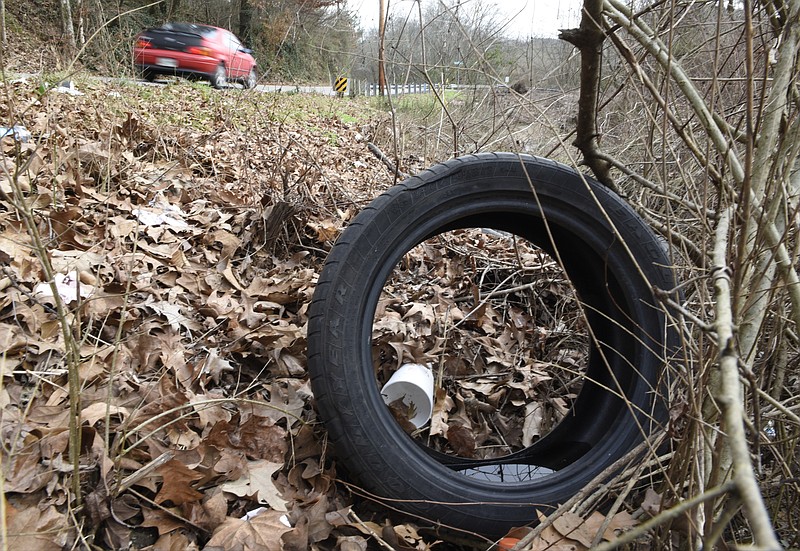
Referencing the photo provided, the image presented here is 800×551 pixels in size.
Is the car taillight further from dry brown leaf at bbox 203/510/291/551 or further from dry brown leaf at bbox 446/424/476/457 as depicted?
dry brown leaf at bbox 203/510/291/551

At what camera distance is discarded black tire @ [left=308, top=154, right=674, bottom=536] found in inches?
76.5

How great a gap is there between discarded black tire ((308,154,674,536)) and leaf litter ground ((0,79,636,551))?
199mm

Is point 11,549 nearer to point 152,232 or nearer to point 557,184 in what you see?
point 152,232

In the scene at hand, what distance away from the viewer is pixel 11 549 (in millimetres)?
1390

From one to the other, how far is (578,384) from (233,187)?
110 inches

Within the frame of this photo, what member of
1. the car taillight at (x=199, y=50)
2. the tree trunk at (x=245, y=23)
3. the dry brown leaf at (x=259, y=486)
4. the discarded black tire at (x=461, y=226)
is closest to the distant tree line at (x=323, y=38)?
the tree trunk at (x=245, y=23)

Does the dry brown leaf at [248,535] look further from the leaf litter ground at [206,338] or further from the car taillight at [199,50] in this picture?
the car taillight at [199,50]

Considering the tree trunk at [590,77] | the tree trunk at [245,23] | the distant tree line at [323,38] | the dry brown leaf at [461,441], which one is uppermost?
the tree trunk at [245,23]

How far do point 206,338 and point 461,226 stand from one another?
4.29 ft

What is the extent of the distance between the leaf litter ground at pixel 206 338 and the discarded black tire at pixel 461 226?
7.9 inches

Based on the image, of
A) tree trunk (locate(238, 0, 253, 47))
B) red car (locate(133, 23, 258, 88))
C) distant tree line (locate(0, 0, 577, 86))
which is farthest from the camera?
tree trunk (locate(238, 0, 253, 47))

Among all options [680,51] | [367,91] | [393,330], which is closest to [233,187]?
[393,330]

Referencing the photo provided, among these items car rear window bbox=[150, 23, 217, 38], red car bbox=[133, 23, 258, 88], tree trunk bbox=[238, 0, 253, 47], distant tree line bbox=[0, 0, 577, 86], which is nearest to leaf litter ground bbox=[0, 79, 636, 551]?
distant tree line bbox=[0, 0, 577, 86]

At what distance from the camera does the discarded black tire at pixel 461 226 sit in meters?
1.94
